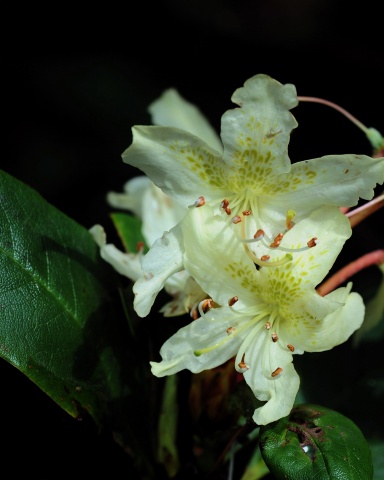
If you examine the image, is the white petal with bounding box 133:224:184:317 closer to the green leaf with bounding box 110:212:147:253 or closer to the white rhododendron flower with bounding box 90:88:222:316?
the white rhododendron flower with bounding box 90:88:222:316

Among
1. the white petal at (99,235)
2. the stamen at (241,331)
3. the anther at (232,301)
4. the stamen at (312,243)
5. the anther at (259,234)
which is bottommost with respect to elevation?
the stamen at (241,331)

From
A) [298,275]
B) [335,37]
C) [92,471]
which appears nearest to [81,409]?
[92,471]

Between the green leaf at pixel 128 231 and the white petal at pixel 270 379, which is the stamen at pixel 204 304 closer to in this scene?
the white petal at pixel 270 379

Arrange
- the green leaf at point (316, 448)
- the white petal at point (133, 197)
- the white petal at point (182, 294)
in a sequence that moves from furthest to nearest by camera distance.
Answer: the white petal at point (133, 197), the white petal at point (182, 294), the green leaf at point (316, 448)

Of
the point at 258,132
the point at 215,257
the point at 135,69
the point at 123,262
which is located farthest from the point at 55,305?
the point at 135,69

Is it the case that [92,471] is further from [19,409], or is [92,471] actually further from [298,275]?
[298,275]

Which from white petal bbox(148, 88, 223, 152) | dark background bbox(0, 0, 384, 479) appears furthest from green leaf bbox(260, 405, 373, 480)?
dark background bbox(0, 0, 384, 479)

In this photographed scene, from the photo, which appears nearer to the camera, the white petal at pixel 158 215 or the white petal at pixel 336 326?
the white petal at pixel 336 326

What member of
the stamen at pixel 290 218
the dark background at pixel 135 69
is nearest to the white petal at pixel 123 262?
the stamen at pixel 290 218
